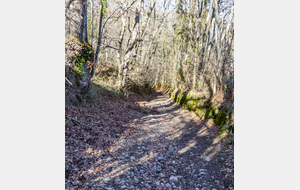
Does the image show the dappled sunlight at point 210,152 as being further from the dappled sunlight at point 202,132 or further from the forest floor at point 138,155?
the dappled sunlight at point 202,132

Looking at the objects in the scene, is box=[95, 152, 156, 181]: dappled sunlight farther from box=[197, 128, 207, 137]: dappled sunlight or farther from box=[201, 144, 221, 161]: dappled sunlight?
box=[197, 128, 207, 137]: dappled sunlight

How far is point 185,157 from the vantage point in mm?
6164

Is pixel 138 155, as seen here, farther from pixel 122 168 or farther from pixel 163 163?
pixel 122 168

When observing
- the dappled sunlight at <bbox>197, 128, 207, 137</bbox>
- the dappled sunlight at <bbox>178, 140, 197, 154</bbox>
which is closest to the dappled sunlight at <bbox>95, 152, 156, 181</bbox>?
the dappled sunlight at <bbox>178, 140, 197, 154</bbox>

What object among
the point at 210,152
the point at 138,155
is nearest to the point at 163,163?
the point at 138,155

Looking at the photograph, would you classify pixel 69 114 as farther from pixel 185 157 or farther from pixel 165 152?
pixel 185 157

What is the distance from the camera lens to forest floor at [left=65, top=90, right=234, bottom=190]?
4418 millimetres

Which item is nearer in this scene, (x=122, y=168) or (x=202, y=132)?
(x=122, y=168)

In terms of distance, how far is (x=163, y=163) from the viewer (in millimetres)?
5574

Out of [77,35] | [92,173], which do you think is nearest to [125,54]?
[77,35]

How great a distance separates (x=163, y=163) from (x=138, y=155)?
865 millimetres

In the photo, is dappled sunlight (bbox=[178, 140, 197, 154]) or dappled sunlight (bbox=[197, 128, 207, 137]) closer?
dappled sunlight (bbox=[178, 140, 197, 154])

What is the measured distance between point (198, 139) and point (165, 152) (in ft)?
7.58

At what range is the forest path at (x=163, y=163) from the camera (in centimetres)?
444
